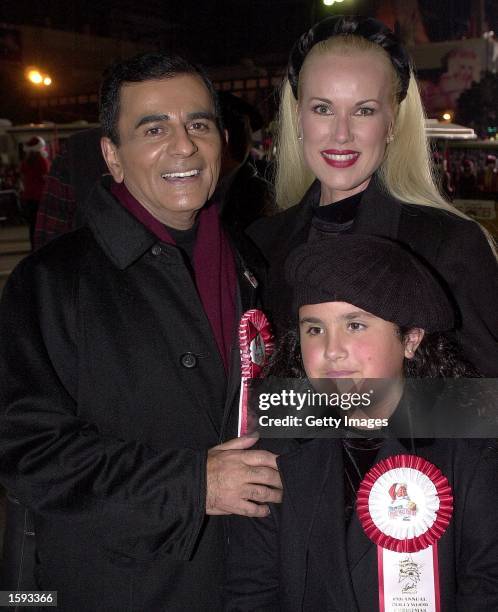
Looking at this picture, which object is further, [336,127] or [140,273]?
[336,127]

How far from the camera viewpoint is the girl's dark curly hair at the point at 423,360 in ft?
4.77

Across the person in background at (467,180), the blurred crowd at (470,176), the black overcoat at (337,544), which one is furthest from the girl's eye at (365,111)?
the person in background at (467,180)

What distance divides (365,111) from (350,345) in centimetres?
86

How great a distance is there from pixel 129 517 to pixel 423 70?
853cm

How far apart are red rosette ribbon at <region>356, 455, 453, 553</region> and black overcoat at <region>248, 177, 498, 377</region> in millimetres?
442

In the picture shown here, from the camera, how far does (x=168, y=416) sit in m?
1.54

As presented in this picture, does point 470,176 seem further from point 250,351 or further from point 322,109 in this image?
point 250,351

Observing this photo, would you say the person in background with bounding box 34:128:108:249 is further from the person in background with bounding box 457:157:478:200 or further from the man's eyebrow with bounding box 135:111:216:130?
the person in background with bounding box 457:157:478:200

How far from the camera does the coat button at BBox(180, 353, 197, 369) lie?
1548mm

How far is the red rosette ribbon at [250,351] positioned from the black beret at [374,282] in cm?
16

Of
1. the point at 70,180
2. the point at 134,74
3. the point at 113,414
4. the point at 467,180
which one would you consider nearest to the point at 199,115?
the point at 134,74

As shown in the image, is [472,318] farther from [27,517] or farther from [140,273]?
[27,517]

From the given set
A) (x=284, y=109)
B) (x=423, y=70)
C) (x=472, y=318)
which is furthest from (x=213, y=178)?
(x=423, y=70)

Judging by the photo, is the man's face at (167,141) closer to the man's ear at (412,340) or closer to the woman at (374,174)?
the woman at (374,174)
